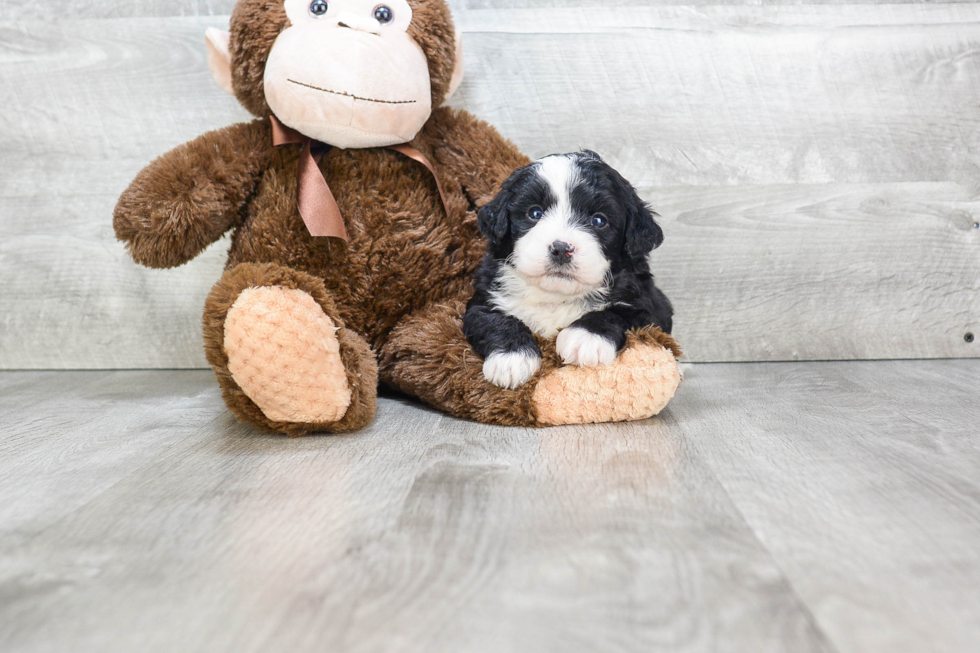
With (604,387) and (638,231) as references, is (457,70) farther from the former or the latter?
(604,387)

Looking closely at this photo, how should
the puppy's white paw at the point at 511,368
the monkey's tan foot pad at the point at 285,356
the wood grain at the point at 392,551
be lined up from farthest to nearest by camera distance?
the puppy's white paw at the point at 511,368 < the monkey's tan foot pad at the point at 285,356 < the wood grain at the point at 392,551

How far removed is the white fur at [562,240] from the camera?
4.39ft

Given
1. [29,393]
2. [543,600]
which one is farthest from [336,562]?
[29,393]

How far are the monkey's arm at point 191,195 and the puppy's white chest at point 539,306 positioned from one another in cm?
58

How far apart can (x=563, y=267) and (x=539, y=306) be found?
159mm

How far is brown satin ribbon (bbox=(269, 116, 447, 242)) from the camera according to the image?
1533mm

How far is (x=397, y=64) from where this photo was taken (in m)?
1.50

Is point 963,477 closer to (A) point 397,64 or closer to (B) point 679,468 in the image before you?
(B) point 679,468

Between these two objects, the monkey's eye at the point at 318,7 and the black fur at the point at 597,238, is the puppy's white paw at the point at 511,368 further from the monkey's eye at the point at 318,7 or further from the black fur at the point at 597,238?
the monkey's eye at the point at 318,7

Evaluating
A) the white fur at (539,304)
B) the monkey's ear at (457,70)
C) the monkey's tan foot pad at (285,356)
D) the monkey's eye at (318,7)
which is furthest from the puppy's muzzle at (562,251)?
the monkey's eye at (318,7)

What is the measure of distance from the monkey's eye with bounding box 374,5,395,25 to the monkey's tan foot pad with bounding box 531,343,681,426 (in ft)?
2.59

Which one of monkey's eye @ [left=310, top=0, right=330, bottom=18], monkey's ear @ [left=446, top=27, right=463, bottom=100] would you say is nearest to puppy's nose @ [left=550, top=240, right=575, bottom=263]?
monkey's ear @ [left=446, top=27, right=463, bottom=100]

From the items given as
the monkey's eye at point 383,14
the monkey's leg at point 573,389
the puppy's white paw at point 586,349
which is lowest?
the monkey's leg at point 573,389

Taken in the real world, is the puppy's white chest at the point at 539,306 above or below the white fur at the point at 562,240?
below
